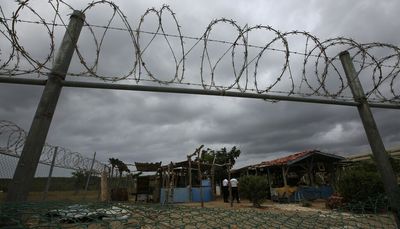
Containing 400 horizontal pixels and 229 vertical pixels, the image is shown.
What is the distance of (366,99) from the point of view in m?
5.04

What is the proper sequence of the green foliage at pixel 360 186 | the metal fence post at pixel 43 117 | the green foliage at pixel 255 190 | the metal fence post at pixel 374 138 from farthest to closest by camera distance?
1. the green foliage at pixel 255 190
2. the green foliage at pixel 360 186
3. the metal fence post at pixel 374 138
4. the metal fence post at pixel 43 117

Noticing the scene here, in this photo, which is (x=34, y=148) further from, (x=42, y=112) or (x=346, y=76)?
(x=346, y=76)

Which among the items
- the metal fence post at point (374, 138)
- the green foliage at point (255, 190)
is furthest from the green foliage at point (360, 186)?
the metal fence post at point (374, 138)

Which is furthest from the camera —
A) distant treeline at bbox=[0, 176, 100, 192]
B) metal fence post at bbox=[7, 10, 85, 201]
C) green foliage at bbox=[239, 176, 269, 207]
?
green foliage at bbox=[239, 176, 269, 207]

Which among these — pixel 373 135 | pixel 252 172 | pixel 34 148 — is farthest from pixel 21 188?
pixel 252 172

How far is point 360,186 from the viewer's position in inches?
535

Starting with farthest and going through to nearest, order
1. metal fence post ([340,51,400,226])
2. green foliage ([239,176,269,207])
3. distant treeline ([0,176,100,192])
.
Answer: green foliage ([239,176,269,207]), distant treeline ([0,176,100,192]), metal fence post ([340,51,400,226])

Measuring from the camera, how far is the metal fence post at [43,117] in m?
2.84

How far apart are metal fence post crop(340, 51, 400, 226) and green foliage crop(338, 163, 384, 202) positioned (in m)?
9.74

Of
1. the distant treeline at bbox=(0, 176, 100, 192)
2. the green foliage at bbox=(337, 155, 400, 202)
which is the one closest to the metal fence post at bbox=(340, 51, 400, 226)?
the distant treeline at bbox=(0, 176, 100, 192)

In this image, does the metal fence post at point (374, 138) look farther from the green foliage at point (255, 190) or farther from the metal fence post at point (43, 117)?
the green foliage at point (255, 190)

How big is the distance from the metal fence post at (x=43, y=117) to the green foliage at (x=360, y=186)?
13695mm

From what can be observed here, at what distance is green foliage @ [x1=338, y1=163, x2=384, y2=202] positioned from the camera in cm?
1330

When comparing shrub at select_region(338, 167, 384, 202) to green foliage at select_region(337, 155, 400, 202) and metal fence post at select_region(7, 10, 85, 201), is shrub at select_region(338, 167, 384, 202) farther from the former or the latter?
metal fence post at select_region(7, 10, 85, 201)
